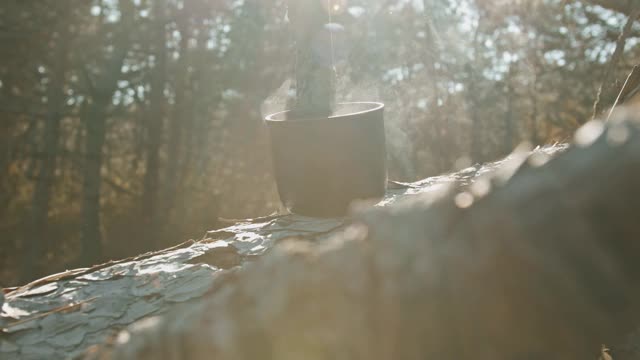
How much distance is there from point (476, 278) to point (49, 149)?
13.5 metres

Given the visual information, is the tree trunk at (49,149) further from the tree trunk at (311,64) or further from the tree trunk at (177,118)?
the tree trunk at (311,64)

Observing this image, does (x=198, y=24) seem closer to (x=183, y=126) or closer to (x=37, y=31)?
(x=183, y=126)

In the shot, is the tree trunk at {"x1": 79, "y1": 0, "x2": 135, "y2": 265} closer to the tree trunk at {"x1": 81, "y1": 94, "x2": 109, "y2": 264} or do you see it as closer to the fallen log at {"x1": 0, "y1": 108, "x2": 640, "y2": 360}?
the tree trunk at {"x1": 81, "y1": 94, "x2": 109, "y2": 264}

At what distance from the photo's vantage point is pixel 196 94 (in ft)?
59.8

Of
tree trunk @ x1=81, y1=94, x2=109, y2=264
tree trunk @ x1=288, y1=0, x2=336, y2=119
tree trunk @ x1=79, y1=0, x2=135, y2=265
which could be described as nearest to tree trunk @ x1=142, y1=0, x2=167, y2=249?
tree trunk @ x1=79, y1=0, x2=135, y2=265

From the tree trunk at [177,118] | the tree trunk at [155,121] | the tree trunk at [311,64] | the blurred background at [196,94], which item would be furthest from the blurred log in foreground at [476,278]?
the tree trunk at [177,118]

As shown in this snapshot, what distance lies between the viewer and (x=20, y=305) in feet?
6.93

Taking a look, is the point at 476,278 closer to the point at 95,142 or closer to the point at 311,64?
the point at 311,64

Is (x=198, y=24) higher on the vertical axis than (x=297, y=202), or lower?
higher

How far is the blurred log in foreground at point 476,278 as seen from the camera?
0.37 m

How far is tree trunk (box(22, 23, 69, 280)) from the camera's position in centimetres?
1248

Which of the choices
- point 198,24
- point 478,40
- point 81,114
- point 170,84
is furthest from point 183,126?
point 478,40

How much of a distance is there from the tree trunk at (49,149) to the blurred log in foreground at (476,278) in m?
12.9

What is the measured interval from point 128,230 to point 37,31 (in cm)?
791
